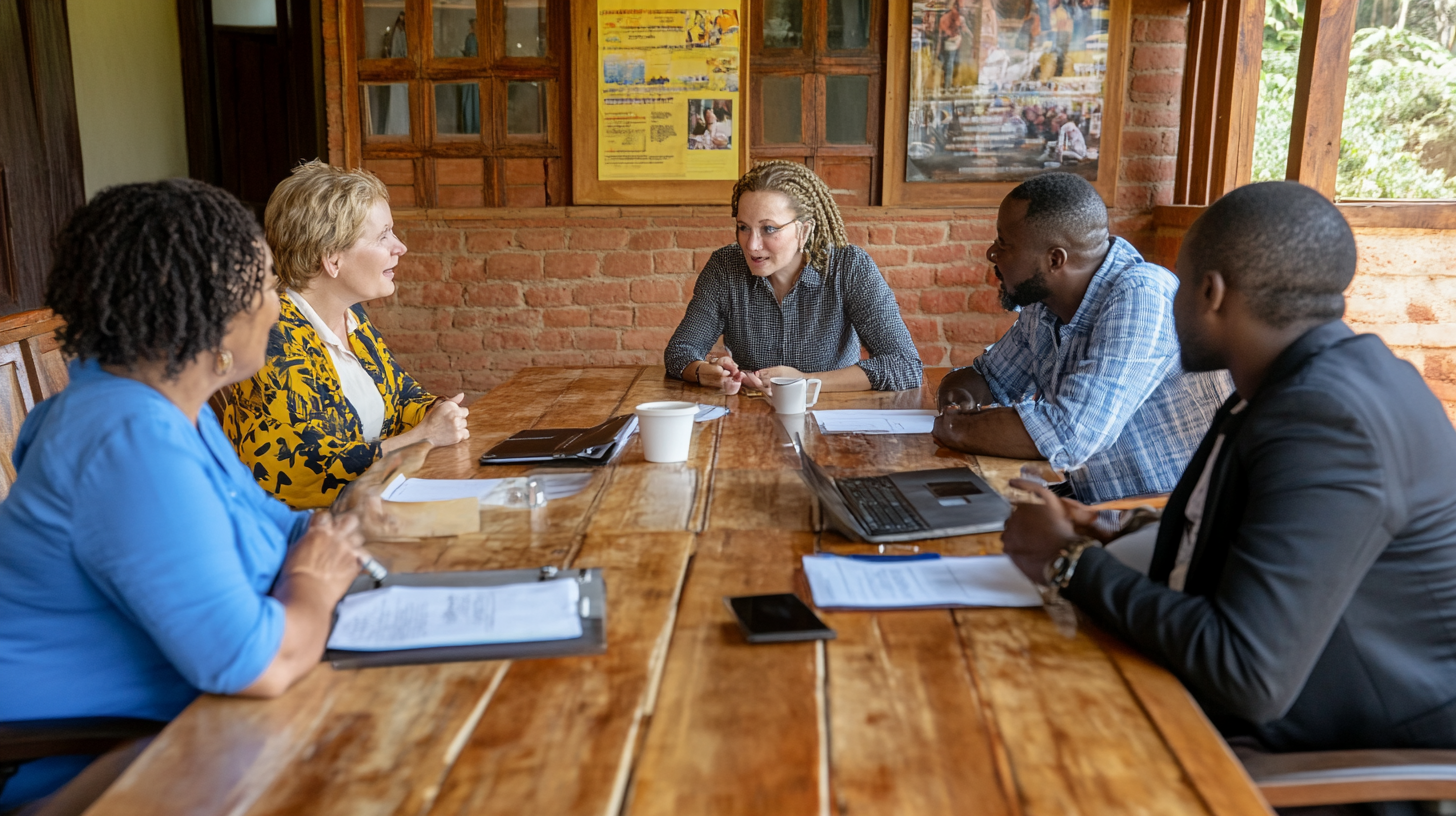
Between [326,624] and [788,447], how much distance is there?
110 centimetres

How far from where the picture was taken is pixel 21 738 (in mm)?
1069

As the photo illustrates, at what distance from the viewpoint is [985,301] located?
14.0ft

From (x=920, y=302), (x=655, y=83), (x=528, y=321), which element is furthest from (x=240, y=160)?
(x=920, y=302)

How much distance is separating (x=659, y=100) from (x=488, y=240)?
90cm

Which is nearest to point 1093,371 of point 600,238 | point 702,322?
point 702,322

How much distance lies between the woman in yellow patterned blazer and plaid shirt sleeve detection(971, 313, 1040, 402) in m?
1.29

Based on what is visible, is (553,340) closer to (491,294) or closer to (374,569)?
(491,294)

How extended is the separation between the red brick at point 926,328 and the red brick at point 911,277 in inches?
5.5

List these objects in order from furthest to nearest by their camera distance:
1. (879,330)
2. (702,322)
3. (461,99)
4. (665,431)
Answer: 1. (461,99)
2. (702,322)
3. (879,330)
4. (665,431)

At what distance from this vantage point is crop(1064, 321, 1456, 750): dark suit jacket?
1.04m

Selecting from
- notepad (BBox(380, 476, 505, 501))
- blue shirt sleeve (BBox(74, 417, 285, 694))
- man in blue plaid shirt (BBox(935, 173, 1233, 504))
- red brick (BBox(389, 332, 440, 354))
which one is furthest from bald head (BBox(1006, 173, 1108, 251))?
red brick (BBox(389, 332, 440, 354))

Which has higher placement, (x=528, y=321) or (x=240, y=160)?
(x=240, y=160)

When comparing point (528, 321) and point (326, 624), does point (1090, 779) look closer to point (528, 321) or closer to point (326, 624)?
point (326, 624)

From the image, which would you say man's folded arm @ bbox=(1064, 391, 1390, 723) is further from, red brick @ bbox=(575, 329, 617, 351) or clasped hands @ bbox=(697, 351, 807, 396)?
red brick @ bbox=(575, 329, 617, 351)
